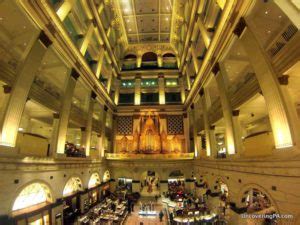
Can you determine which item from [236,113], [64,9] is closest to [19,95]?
[64,9]

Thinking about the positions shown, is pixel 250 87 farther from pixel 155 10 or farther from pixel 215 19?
pixel 155 10

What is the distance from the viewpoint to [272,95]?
8.02 m

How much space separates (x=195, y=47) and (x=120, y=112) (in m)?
14.0

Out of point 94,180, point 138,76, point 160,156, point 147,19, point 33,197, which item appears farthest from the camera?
point 138,76

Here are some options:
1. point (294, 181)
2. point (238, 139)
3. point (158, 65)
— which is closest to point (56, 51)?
point (238, 139)

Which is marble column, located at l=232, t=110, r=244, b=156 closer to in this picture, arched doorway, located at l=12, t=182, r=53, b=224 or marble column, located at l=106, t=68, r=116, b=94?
arched doorway, located at l=12, t=182, r=53, b=224

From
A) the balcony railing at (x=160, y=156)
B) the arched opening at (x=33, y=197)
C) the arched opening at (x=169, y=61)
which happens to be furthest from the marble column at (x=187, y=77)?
the arched opening at (x=33, y=197)

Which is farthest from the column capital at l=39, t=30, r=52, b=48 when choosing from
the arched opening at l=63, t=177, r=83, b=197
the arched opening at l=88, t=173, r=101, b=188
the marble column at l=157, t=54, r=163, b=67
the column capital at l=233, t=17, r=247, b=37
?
the marble column at l=157, t=54, r=163, b=67

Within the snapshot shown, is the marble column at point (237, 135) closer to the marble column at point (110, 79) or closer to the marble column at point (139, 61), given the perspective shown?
the marble column at point (110, 79)

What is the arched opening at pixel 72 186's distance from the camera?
1354cm

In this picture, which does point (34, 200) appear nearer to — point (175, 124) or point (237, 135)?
point (237, 135)

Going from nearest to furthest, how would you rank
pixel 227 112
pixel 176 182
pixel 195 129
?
pixel 227 112, pixel 195 129, pixel 176 182

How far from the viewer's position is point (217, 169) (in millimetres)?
14500

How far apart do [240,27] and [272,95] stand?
4.70 m
